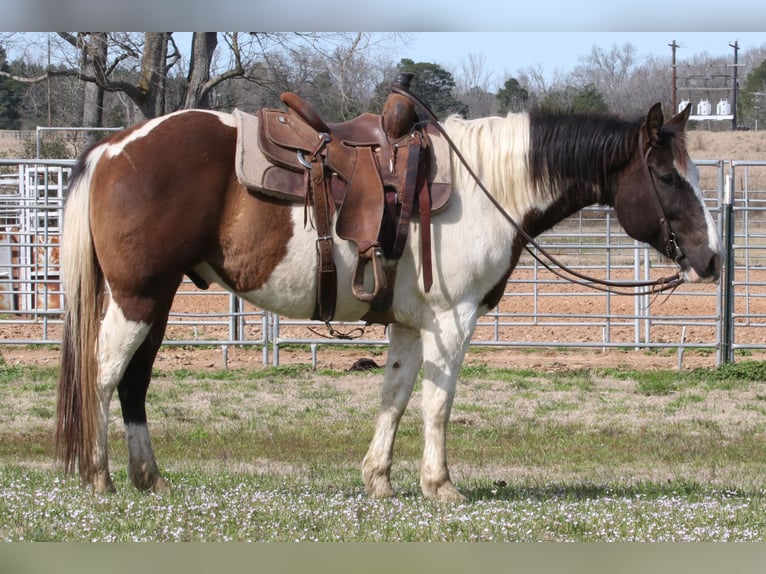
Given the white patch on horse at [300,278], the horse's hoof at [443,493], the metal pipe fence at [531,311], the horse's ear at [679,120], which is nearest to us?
the white patch on horse at [300,278]

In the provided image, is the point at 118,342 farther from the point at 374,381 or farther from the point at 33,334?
the point at 33,334

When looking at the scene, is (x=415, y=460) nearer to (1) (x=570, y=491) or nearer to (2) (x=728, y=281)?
(1) (x=570, y=491)

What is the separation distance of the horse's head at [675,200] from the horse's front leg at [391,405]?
1.43 metres

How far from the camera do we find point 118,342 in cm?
480

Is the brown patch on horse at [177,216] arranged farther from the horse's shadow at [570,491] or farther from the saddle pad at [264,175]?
the horse's shadow at [570,491]

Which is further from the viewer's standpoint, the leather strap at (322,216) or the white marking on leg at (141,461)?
the white marking on leg at (141,461)

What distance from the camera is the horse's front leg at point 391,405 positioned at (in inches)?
202

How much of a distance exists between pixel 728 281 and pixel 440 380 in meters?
7.08

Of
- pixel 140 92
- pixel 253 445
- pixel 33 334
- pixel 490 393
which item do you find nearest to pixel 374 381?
pixel 490 393

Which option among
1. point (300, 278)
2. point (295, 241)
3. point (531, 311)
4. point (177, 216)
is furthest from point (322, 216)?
point (531, 311)

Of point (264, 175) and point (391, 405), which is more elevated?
point (264, 175)

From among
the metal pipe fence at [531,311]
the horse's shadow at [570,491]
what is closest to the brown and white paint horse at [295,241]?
the horse's shadow at [570,491]

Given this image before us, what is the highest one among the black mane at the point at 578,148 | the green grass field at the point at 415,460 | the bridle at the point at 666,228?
the black mane at the point at 578,148

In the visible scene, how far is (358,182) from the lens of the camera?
4.86m
